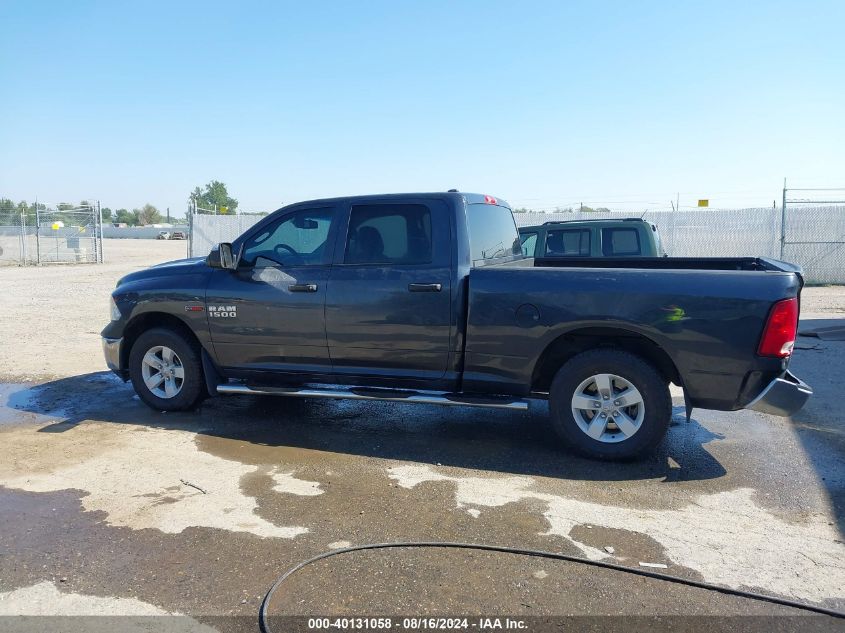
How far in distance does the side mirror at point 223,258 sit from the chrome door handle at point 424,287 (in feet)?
5.42

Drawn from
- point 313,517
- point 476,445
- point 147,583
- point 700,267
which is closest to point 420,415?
point 476,445

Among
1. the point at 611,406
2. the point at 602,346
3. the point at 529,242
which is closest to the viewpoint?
the point at 611,406

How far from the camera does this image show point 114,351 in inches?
255

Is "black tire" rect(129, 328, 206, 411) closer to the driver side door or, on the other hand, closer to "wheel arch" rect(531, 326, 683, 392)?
the driver side door

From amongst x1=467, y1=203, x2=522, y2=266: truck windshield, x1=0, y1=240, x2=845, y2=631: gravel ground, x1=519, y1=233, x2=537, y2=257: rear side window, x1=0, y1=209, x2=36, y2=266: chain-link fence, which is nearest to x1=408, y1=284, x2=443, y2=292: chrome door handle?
x1=467, y1=203, x2=522, y2=266: truck windshield

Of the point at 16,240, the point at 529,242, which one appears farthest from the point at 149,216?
the point at 529,242

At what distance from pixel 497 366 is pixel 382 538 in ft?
6.16

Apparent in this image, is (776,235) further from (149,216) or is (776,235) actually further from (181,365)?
A: (149,216)

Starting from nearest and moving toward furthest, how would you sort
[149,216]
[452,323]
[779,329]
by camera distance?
[779,329]
[452,323]
[149,216]

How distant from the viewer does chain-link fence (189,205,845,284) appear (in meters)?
19.2

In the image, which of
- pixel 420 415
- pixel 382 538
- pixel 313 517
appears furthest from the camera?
pixel 420 415

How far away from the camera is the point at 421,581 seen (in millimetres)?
3410

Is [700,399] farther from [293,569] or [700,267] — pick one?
[293,569]

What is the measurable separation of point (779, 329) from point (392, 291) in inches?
Result: 110
